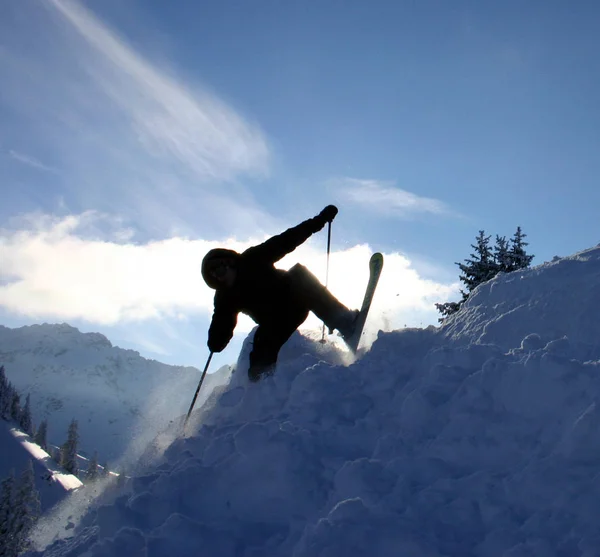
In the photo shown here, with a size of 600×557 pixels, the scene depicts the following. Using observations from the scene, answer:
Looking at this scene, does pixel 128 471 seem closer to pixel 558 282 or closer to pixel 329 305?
pixel 329 305

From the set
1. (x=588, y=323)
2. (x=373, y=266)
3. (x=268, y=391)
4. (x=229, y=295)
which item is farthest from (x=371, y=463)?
(x=373, y=266)

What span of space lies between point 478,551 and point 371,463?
0.88 metres

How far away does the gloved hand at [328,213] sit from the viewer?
709cm

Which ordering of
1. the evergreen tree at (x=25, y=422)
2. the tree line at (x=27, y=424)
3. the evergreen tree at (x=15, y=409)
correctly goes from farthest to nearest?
the evergreen tree at (x=25, y=422) → the evergreen tree at (x=15, y=409) → the tree line at (x=27, y=424)

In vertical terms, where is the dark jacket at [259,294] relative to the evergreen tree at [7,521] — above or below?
above

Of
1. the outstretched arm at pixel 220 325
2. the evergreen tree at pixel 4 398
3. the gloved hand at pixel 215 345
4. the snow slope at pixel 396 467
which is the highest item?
the outstretched arm at pixel 220 325

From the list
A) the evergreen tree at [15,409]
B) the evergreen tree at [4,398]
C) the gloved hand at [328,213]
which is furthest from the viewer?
the evergreen tree at [15,409]

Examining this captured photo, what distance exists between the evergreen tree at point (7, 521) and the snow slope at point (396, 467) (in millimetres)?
33202

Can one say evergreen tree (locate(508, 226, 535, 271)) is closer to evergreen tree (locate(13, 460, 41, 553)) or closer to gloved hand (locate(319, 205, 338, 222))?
gloved hand (locate(319, 205, 338, 222))

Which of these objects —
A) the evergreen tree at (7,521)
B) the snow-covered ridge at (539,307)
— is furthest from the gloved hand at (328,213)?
the evergreen tree at (7,521)

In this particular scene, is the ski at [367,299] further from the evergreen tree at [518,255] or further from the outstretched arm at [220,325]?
the evergreen tree at [518,255]

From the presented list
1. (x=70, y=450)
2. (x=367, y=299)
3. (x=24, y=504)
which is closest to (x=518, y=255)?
(x=367, y=299)

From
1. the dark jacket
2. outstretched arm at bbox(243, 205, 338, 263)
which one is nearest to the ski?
the dark jacket

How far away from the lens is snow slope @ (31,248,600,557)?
9.80 feet
